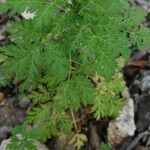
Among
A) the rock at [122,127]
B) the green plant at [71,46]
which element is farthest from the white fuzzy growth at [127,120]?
the green plant at [71,46]

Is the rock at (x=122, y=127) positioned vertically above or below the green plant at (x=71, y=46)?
below

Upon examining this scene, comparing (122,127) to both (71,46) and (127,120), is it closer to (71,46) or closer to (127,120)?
(127,120)

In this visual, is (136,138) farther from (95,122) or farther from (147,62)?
(147,62)

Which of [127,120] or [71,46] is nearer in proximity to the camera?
[71,46]

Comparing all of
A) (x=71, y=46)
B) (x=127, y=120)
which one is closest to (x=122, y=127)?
(x=127, y=120)

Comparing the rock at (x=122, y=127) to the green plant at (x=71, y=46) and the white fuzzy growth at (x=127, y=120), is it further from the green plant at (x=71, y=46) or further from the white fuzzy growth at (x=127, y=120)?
the green plant at (x=71, y=46)

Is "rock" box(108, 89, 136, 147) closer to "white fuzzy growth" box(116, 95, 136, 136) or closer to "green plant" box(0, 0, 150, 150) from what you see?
"white fuzzy growth" box(116, 95, 136, 136)
